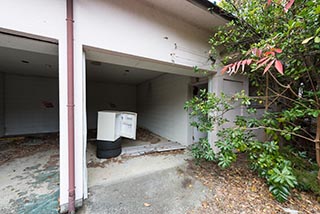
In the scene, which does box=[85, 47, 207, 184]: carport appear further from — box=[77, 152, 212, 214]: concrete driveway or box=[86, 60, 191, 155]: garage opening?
box=[77, 152, 212, 214]: concrete driveway

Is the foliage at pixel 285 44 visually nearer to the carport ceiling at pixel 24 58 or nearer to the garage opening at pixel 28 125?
the garage opening at pixel 28 125

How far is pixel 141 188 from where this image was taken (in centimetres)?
215

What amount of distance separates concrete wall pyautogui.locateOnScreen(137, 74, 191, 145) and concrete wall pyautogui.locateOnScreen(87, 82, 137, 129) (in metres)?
1.13

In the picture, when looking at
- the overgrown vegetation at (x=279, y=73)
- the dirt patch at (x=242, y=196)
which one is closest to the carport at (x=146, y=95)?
the overgrown vegetation at (x=279, y=73)

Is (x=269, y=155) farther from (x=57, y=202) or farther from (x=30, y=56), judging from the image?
(x=30, y=56)

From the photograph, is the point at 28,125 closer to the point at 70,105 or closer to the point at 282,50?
the point at 70,105

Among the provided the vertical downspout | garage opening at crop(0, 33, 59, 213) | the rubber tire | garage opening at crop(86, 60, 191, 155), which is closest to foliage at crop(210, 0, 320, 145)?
the vertical downspout

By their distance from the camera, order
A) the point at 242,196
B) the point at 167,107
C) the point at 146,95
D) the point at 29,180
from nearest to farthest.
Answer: the point at 242,196 → the point at 29,180 → the point at 167,107 → the point at 146,95

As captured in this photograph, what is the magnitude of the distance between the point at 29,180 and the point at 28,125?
190 inches

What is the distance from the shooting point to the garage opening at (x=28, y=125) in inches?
69.6

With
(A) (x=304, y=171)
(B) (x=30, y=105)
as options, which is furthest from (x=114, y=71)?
(A) (x=304, y=171)

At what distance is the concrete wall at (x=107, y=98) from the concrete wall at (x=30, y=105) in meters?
1.46

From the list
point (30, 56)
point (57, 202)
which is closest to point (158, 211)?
point (57, 202)

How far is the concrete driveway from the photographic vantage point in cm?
177
